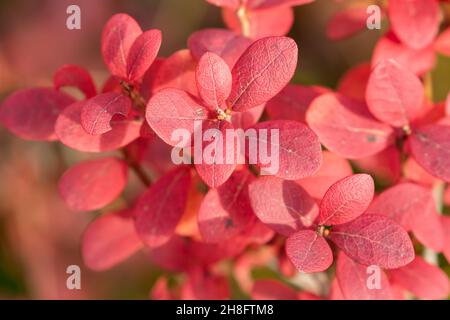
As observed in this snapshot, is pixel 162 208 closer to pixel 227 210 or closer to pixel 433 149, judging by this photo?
pixel 227 210

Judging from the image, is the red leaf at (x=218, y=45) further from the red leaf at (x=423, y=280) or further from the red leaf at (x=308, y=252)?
the red leaf at (x=423, y=280)

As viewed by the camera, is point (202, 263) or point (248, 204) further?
point (202, 263)

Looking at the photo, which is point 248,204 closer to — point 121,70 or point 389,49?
point 121,70

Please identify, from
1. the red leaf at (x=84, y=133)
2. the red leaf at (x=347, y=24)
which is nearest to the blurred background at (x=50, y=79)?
the red leaf at (x=347, y=24)

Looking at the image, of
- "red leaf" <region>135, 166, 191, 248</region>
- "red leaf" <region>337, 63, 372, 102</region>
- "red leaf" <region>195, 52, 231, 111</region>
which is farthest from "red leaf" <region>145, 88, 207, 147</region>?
"red leaf" <region>337, 63, 372, 102</region>

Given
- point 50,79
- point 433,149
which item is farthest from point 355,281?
point 50,79

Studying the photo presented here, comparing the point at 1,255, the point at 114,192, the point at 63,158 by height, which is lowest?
the point at 1,255

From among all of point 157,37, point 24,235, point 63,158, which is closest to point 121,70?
point 157,37
